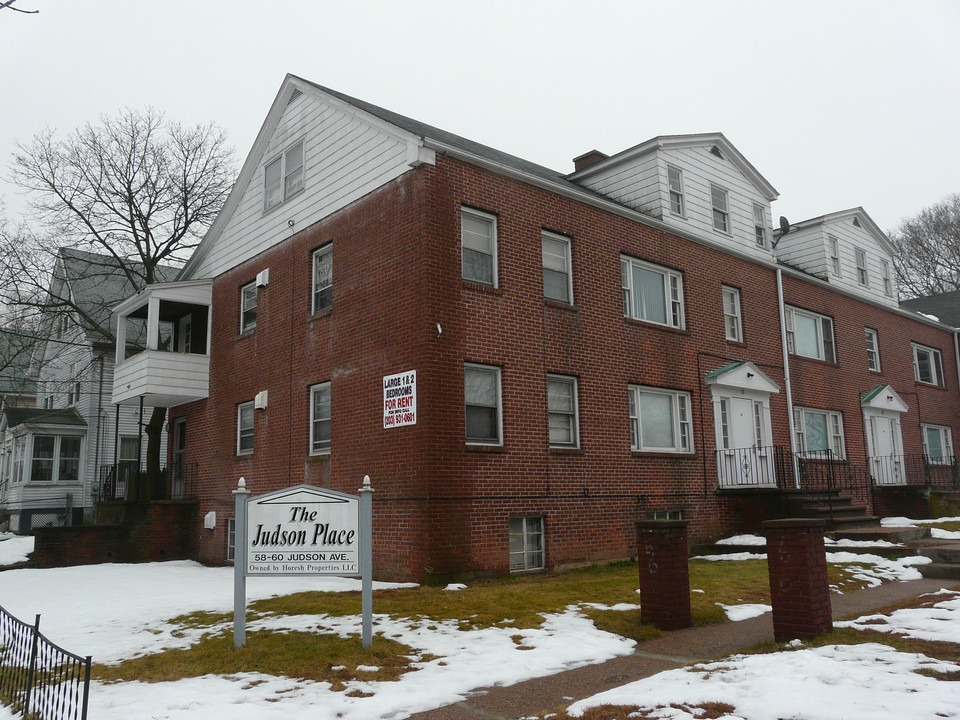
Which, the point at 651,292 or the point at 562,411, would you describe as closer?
the point at 562,411

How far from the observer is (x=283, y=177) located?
18.2m

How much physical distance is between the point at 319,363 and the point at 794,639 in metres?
10.5

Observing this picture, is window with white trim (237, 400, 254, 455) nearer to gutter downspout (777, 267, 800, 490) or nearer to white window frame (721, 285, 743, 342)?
white window frame (721, 285, 743, 342)

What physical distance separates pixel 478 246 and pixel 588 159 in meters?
9.33

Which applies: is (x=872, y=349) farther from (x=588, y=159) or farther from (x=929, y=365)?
(x=588, y=159)

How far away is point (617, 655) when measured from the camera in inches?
301

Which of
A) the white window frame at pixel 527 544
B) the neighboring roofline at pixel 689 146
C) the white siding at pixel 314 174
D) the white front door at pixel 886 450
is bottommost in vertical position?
the white window frame at pixel 527 544

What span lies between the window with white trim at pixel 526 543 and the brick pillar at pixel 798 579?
20.4 ft

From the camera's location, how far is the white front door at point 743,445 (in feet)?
58.7

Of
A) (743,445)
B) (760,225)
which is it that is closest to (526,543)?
(743,445)

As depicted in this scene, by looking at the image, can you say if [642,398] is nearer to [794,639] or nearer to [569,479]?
[569,479]

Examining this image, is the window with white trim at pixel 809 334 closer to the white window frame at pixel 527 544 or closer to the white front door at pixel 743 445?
the white front door at pixel 743 445

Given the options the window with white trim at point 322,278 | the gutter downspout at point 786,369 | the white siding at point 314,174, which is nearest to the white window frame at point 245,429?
the window with white trim at point 322,278

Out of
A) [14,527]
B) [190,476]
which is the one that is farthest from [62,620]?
[14,527]
